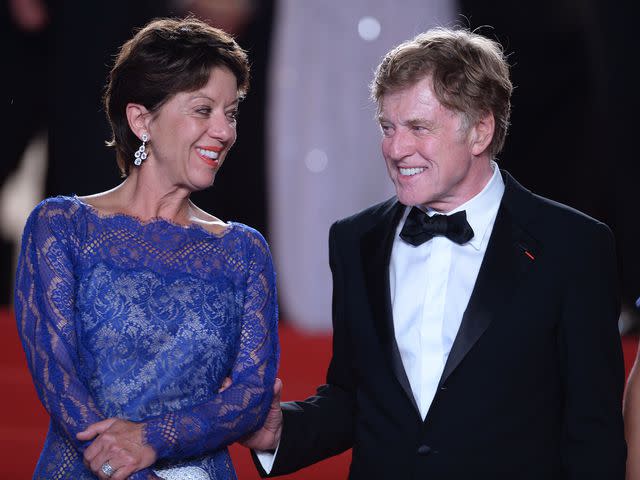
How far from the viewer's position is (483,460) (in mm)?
2289

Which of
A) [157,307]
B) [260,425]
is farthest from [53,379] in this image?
[260,425]

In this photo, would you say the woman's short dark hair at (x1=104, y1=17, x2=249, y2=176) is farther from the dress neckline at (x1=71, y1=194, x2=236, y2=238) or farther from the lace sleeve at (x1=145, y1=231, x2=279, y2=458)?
the lace sleeve at (x1=145, y1=231, x2=279, y2=458)

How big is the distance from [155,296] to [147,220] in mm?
216

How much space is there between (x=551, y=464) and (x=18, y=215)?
488 cm

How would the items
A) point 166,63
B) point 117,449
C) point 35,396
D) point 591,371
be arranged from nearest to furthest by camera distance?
point 117,449
point 591,371
point 166,63
point 35,396

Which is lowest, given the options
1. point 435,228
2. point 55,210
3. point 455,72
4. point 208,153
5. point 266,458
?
point 266,458

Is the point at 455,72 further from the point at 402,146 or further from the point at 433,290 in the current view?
the point at 433,290

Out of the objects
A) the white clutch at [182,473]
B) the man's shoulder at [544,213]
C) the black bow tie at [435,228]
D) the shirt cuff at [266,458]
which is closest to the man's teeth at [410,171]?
the black bow tie at [435,228]

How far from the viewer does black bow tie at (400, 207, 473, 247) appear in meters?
2.40

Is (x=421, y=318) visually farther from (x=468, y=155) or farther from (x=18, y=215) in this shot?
(x=18, y=215)

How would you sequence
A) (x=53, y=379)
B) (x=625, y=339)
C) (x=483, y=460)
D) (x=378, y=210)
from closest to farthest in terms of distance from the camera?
1. (x=53, y=379)
2. (x=483, y=460)
3. (x=378, y=210)
4. (x=625, y=339)

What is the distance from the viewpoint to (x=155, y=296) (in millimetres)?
2299

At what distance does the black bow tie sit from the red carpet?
1791 mm

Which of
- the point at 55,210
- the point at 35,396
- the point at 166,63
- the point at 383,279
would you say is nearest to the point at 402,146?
the point at 383,279
